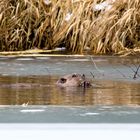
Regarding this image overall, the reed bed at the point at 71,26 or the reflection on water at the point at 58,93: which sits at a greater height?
the reed bed at the point at 71,26

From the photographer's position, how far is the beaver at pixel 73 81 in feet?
18.6

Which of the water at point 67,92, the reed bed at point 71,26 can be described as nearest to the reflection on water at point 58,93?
the water at point 67,92

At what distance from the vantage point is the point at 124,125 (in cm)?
124

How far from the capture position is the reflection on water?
165 inches

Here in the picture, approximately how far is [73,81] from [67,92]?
0.66 m

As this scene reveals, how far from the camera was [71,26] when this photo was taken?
9.48 m

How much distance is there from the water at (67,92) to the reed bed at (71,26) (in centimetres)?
113

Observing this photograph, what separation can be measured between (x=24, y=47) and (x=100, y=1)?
148 centimetres

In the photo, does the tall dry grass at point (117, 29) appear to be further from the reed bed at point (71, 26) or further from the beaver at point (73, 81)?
the beaver at point (73, 81)

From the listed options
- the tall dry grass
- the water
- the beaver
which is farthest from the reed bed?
the beaver

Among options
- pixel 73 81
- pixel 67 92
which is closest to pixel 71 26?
pixel 73 81

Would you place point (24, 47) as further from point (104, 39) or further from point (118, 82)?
point (118, 82)

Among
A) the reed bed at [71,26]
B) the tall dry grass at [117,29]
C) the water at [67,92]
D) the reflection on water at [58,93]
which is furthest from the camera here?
the reed bed at [71,26]

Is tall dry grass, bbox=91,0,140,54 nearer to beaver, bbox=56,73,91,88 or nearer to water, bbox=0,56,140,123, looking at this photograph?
water, bbox=0,56,140,123
